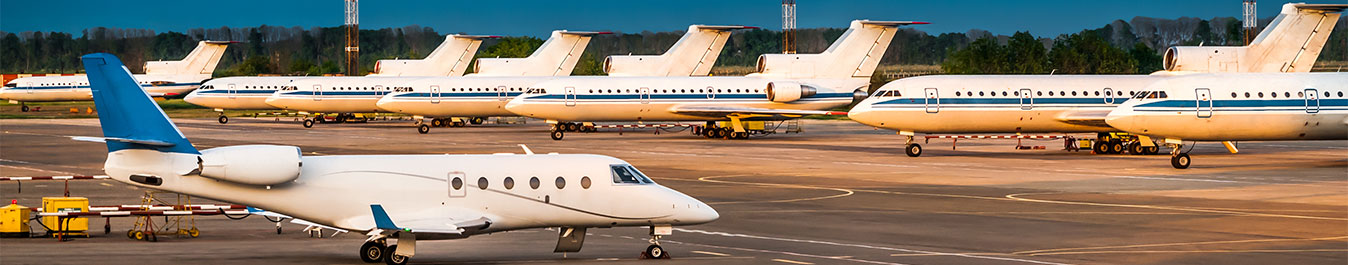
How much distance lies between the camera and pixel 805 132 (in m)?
68.0

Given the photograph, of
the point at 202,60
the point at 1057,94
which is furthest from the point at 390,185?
the point at 202,60

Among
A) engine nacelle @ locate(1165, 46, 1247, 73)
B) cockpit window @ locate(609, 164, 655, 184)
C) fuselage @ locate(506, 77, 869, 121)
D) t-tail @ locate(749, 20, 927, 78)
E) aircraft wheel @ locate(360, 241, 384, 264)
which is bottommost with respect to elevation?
aircraft wheel @ locate(360, 241, 384, 264)

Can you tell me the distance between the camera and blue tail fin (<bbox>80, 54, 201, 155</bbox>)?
18.3m

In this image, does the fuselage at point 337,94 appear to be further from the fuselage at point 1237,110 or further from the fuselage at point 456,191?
the fuselage at point 456,191

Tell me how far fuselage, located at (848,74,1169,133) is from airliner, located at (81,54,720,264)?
2656 cm

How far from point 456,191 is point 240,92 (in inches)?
2456

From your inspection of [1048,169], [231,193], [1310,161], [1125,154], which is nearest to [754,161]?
[1048,169]

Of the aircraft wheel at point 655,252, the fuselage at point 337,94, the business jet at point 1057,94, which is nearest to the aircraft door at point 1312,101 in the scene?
the business jet at point 1057,94

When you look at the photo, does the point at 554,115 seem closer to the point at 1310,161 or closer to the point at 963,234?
the point at 1310,161

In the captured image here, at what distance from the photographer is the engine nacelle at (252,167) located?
18.3 m

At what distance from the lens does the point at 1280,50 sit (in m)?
50.2

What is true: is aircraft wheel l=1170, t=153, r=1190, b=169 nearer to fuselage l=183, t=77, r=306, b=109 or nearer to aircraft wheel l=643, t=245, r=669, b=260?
aircraft wheel l=643, t=245, r=669, b=260

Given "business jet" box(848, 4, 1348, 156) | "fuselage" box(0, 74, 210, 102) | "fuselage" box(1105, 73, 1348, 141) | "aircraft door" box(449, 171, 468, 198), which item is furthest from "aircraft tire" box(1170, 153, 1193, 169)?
"fuselage" box(0, 74, 210, 102)

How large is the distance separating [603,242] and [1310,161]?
2897 cm
